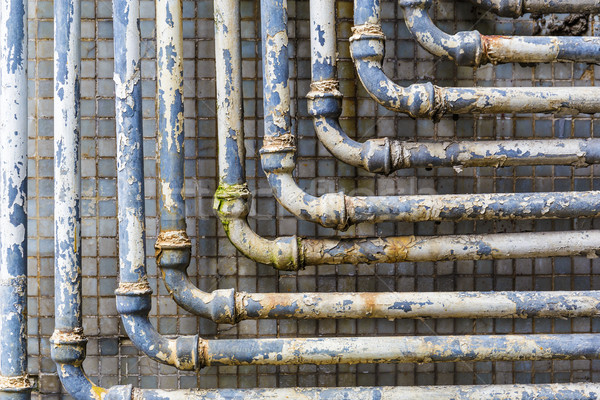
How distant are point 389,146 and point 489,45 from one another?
41cm

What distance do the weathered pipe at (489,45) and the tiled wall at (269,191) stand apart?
0.22 meters

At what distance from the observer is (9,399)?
58.0 inches

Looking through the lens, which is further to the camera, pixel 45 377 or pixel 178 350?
pixel 45 377

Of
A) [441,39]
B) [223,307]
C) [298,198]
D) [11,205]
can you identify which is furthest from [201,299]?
[441,39]

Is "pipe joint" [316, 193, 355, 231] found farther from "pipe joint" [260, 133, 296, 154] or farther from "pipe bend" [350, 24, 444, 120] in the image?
"pipe bend" [350, 24, 444, 120]

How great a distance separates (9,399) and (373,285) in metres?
1.16

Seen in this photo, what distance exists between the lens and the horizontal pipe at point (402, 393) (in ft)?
4.66

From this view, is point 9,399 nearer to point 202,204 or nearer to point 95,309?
point 95,309

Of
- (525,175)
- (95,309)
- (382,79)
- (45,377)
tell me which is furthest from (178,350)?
(525,175)

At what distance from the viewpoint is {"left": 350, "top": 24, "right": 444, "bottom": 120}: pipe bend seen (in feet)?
4.69

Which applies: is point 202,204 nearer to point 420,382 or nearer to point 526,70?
point 420,382

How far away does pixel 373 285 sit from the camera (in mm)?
1699

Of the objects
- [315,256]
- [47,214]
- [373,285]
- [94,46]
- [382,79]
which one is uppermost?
[94,46]

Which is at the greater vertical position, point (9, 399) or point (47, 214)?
point (47, 214)
